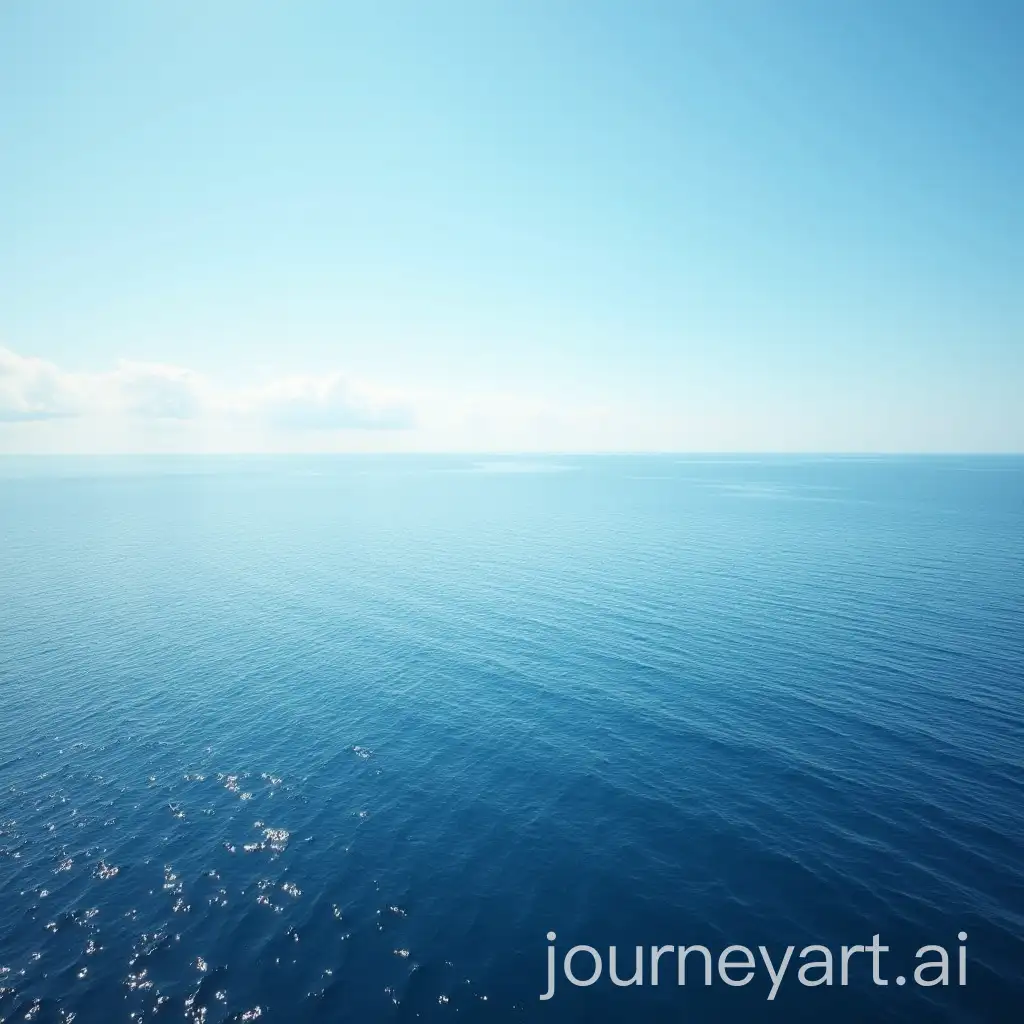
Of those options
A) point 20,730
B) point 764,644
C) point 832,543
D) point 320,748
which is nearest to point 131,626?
point 20,730

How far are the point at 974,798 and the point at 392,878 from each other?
5036 centimetres

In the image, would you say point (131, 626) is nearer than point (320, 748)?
No

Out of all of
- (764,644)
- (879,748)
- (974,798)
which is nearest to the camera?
(974,798)

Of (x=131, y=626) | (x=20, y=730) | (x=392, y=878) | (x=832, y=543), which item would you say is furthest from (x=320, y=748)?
(x=832, y=543)

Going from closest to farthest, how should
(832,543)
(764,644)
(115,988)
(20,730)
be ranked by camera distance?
1. (115,988)
2. (20,730)
3. (764,644)
4. (832,543)

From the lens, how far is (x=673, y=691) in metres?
65.7

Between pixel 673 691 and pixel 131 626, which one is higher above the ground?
pixel 673 691

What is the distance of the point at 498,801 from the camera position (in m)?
48.7

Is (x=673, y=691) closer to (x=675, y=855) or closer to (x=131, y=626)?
(x=675, y=855)

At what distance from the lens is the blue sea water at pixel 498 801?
3306 cm

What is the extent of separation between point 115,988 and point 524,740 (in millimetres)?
36497

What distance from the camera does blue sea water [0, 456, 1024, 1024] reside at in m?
33.1

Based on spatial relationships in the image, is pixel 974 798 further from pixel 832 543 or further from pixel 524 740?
pixel 832 543

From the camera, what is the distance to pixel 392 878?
40.4 metres
